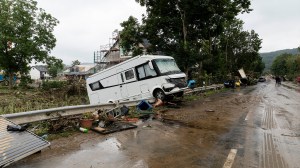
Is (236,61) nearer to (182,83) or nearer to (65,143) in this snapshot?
(182,83)

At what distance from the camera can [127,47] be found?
2628 centimetres

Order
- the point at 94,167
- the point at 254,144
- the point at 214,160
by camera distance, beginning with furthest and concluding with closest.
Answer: the point at 254,144 → the point at 214,160 → the point at 94,167

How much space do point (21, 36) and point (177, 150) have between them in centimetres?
3856

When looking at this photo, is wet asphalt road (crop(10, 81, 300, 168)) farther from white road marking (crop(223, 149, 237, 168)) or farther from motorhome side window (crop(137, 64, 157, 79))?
motorhome side window (crop(137, 64, 157, 79))

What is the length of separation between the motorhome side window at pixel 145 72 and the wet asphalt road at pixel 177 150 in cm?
662

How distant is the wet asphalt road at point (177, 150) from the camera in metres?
5.10

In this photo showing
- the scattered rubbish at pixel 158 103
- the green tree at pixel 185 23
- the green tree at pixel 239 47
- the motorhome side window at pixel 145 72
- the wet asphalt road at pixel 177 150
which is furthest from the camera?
the green tree at pixel 239 47

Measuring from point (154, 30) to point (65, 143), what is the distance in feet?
64.9

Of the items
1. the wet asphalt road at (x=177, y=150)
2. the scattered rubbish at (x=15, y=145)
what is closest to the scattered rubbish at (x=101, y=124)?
the wet asphalt road at (x=177, y=150)

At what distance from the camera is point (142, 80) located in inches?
604

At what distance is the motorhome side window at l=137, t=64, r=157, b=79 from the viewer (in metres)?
14.9

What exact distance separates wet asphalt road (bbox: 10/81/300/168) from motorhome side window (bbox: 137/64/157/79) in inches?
261

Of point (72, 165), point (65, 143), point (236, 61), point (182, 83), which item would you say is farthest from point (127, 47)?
point (236, 61)

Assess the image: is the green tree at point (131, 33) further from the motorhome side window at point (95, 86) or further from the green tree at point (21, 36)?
the green tree at point (21, 36)
